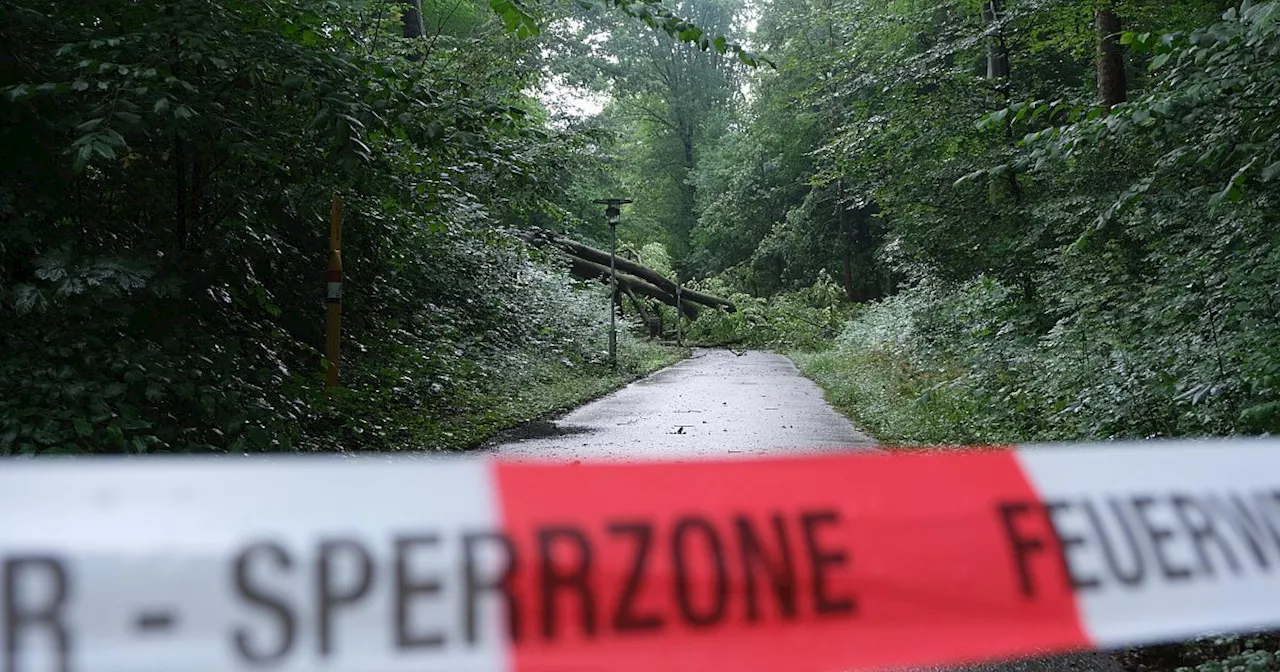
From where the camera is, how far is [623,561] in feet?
4.95

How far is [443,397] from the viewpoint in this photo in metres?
11.1

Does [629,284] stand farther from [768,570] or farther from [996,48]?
[768,570]

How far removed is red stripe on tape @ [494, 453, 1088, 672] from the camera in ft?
4.78

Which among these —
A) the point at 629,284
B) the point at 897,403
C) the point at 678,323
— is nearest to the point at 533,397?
the point at 897,403

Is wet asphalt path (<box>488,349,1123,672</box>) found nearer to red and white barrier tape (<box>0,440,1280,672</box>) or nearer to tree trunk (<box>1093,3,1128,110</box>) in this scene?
red and white barrier tape (<box>0,440,1280,672</box>)

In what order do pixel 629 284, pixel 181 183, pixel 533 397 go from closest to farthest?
pixel 181 183, pixel 533 397, pixel 629 284

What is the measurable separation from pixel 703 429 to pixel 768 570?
9112mm

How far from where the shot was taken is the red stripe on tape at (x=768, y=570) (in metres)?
1.46

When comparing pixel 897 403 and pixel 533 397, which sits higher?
pixel 533 397

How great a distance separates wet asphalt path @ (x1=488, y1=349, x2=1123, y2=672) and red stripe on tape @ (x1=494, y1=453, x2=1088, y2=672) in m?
2.16

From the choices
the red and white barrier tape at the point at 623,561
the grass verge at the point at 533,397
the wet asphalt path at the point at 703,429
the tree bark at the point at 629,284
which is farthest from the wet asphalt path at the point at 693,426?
the tree bark at the point at 629,284

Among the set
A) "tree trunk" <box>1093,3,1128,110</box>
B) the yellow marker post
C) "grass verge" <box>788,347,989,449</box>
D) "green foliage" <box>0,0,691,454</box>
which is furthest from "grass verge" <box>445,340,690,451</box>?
"tree trunk" <box>1093,3,1128,110</box>

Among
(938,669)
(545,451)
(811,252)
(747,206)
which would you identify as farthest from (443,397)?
(747,206)

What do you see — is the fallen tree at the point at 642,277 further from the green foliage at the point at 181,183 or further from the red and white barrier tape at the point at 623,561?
the red and white barrier tape at the point at 623,561
